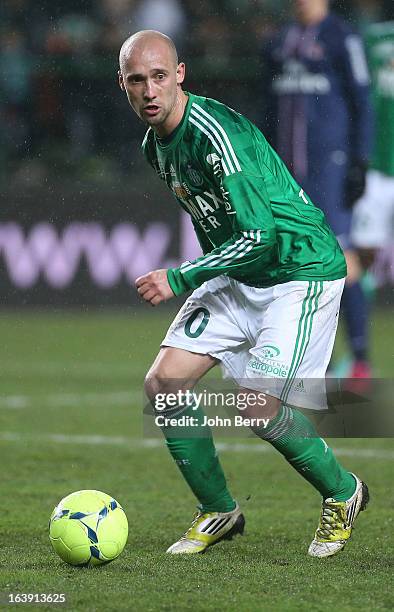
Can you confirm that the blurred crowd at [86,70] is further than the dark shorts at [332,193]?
Yes

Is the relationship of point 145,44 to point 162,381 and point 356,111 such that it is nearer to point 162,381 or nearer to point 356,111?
point 162,381

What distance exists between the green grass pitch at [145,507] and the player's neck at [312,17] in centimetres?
266

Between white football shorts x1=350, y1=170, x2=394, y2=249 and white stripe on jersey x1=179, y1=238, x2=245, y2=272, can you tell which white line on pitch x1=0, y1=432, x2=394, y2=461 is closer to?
white stripe on jersey x1=179, y1=238, x2=245, y2=272

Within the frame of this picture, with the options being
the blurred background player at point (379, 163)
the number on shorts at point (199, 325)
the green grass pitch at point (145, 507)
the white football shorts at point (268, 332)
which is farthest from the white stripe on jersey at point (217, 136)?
the blurred background player at point (379, 163)

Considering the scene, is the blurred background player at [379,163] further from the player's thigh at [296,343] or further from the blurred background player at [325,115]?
the player's thigh at [296,343]

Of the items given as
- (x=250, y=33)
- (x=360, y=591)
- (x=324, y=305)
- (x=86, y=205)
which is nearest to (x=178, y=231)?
(x=86, y=205)

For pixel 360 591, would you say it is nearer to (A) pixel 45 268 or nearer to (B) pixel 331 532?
(B) pixel 331 532

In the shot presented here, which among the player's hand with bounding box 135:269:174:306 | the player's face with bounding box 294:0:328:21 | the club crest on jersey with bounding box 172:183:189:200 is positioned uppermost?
the player's face with bounding box 294:0:328:21

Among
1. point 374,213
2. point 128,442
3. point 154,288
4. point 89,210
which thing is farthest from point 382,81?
point 154,288

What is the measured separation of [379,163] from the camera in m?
11.0

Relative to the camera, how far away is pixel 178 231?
40.8ft

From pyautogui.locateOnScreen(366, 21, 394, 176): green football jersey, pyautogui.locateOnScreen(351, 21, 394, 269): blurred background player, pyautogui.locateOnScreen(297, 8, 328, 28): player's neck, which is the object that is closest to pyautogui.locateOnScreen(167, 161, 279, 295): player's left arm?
pyautogui.locateOnScreen(297, 8, 328, 28): player's neck

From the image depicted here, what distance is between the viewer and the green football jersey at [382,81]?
10391 millimetres

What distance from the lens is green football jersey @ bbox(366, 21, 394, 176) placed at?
10.4 m
